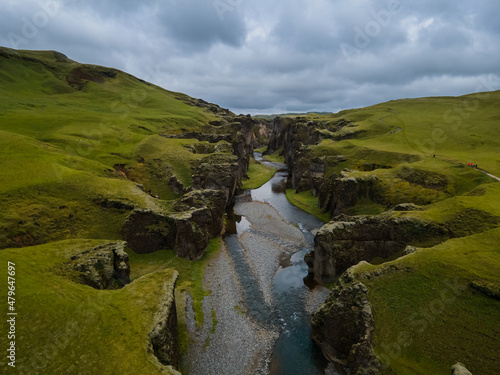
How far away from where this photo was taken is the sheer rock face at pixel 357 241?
120ft

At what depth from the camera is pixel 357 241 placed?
124ft

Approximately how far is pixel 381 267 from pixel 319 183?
52.3m

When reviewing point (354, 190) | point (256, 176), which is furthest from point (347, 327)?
point (256, 176)

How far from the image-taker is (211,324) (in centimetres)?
3009

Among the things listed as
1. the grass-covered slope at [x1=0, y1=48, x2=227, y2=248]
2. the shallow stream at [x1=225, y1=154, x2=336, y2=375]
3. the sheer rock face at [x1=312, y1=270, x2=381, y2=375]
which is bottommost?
the shallow stream at [x1=225, y1=154, x2=336, y2=375]

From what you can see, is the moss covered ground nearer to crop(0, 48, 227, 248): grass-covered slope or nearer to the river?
crop(0, 48, 227, 248): grass-covered slope

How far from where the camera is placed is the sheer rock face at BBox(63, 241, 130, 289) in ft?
86.0

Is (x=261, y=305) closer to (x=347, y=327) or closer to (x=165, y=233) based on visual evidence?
(x=347, y=327)

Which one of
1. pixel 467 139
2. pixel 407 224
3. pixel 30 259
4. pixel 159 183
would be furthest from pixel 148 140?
pixel 467 139

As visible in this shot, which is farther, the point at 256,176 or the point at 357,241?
the point at 256,176

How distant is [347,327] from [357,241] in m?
15.3

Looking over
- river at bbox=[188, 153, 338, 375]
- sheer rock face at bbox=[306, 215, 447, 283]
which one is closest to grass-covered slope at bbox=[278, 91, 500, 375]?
sheer rock face at bbox=[306, 215, 447, 283]

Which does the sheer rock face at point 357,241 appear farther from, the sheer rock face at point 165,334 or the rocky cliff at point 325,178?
the sheer rock face at point 165,334

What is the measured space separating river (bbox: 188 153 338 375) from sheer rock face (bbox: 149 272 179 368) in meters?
3.83
